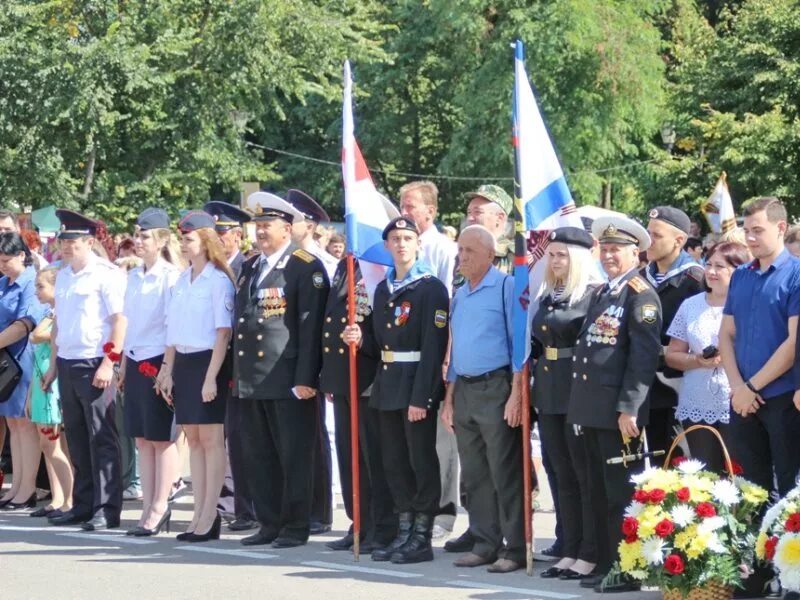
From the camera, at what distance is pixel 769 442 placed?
27.0 ft

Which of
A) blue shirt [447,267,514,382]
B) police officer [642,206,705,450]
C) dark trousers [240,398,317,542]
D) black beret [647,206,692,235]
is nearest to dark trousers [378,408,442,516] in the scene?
blue shirt [447,267,514,382]

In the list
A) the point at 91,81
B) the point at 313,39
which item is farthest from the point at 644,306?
the point at 313,39

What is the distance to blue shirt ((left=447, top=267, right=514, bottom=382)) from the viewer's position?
912 cm

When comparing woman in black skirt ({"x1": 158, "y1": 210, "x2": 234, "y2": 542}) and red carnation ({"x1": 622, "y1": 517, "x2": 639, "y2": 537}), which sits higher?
woman in black skirt ({"x1": 158, "y1": 210, "x2": 234, "y2": 542})

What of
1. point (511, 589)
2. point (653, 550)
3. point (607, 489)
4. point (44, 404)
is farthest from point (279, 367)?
point (653, 550)

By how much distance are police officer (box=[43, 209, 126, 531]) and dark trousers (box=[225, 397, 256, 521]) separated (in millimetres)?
851

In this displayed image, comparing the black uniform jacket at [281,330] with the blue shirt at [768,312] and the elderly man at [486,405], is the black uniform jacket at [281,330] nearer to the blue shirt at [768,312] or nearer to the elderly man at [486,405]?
the elderly man at [486,405]

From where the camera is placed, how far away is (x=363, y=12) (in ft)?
101

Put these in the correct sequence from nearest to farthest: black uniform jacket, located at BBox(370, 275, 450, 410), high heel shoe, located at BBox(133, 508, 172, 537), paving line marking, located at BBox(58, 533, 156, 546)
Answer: black uniform jacket, located at BBox(370, 275, 450, 410)
paving line marking, located at BBox(58, 533, 156, 546)
high heel shoe, located at BBox(133, 508, 172, 537)

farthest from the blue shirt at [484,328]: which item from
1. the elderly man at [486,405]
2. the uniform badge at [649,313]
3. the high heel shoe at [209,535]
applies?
the high heel shoe at [209,535]

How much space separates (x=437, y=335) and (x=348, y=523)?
7.99ft

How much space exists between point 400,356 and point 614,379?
1643 mm

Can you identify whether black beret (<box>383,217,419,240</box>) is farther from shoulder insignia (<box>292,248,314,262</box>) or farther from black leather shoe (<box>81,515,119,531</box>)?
black leather shoe (<box>81,515,119,531</box>)

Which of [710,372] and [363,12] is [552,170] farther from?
[363,12]
